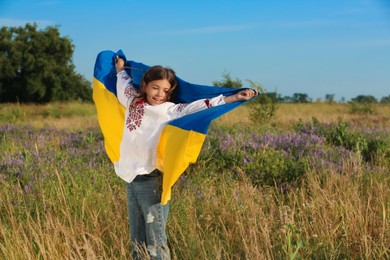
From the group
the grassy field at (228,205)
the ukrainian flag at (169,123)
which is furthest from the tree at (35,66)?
the ukrainian flag at (169,123)

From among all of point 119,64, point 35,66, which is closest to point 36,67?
point 35,66

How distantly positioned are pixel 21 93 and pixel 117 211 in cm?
3423

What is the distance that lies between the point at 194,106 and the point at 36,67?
35.1 m

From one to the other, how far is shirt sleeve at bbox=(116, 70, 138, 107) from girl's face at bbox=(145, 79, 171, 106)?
227 mm

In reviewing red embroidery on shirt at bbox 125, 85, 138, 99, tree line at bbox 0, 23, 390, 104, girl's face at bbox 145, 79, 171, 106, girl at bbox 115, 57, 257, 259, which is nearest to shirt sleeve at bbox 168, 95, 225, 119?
girl at bbox 115, 57, 257, 259

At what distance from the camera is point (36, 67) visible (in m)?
35.3

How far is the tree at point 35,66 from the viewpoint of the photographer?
34.8 m

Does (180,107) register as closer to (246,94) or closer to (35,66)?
(246,94)

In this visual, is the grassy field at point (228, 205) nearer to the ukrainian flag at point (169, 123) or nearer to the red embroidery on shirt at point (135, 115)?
the ukrainian flag at point (169, 123)

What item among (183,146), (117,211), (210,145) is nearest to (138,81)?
(183,146)

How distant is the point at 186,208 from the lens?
12.9ft

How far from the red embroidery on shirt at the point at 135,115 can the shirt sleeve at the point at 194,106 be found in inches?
8.0

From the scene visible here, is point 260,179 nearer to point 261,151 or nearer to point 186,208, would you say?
point 261,151

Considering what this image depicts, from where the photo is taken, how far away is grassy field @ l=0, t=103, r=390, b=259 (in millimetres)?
3312
